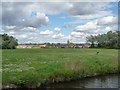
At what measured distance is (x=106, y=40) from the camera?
447ft

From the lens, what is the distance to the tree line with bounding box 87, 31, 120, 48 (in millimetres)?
117125

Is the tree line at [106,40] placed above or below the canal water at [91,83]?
above

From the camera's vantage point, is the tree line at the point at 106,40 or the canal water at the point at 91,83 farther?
the tree line at the point at 106,40

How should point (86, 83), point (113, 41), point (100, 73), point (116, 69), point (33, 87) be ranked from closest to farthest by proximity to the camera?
point (33, 87), point (86, 83), point (100, 73), point (116, 69), point (113, 41)

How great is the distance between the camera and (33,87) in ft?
81.8

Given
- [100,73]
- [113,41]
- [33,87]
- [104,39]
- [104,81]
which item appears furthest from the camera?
[104,39]

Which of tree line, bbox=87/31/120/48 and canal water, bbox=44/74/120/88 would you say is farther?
tree line, bbox=87/31/120/48

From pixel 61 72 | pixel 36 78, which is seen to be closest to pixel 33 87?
pixel 36 78

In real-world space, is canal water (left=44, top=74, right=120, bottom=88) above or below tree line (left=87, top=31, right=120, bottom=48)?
below

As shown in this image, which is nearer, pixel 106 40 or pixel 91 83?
pixel 91 83

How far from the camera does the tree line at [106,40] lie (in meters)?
117

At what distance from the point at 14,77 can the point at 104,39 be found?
120164mm

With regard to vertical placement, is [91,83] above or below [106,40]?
below

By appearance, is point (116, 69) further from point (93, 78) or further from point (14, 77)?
point (14, 77)
